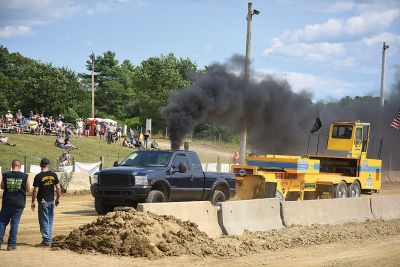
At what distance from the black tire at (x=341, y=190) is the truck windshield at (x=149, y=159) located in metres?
8.72

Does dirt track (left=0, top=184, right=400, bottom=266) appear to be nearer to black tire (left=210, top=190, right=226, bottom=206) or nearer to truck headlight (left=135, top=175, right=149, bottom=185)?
truck headlight (left=135, top=175, right=149, bottom=185)

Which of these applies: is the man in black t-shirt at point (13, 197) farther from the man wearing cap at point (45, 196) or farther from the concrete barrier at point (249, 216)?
the concrete barrier at point (249, 216)

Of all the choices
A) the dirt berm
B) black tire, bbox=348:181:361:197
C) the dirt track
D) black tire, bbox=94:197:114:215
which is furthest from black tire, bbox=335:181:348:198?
the dirt berm

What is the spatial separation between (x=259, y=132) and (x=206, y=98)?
737 centimetres

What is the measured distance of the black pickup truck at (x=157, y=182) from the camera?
A: 17312 millimetres

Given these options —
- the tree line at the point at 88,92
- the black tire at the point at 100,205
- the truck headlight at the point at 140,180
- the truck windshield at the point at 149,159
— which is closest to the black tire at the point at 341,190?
the truck windshield at the point at 149,159

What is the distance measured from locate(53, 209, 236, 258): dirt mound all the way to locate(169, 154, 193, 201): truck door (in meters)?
5.22

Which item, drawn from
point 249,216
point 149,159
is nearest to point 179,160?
point 149,159

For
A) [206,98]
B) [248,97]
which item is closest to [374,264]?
[206,98]

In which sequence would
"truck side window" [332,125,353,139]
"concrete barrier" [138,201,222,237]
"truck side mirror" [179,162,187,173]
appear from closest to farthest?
"concrete barrier" [138,201,222,237] < "truck side mirror" [179,162,187,173] < "truck side window" [332,125,353,139]

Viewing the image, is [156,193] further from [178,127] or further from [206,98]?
[206,98]

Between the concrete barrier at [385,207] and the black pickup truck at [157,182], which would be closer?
the black pickup truck at [157,182]

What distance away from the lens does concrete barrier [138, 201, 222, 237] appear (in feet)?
43.9

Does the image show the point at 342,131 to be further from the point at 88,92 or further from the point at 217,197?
the point at 88,92
